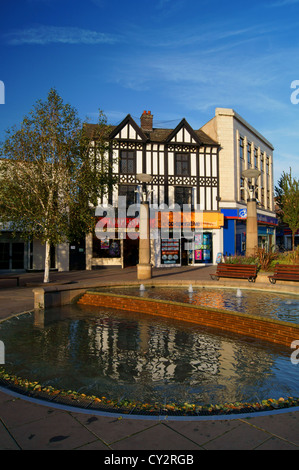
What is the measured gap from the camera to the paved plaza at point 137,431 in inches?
114

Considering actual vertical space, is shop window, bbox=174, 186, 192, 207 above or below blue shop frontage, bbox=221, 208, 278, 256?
above

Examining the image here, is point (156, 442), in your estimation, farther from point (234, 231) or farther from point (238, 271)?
point (234, 231)

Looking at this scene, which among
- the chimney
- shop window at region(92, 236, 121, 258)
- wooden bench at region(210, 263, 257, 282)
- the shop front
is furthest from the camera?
the chimney

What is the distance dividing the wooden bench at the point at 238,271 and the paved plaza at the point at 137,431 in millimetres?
10472

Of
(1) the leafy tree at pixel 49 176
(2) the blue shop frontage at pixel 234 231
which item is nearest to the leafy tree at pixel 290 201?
(2) the blue shop frontage at pixel 234 231

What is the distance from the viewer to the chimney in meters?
27.7

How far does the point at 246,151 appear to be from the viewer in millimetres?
30812

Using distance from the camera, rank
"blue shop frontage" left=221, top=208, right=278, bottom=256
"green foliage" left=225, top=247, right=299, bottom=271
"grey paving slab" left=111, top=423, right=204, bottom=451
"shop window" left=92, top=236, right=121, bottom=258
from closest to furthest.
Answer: "grey paving slab" left=111, top=423, right=204, bottom=451
"green foliage" left=225, top=247, right=299, bottom=271
"shop window" left=92, top=236, right=121, bottom=258
"blue shop frontage" left=221, top=208, right=278, bottom=256

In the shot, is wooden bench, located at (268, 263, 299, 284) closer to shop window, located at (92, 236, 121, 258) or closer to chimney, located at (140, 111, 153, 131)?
shop window, located at (92, 236, 121, 258)

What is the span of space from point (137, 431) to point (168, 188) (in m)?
23.3

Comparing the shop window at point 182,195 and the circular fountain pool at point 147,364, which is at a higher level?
the shop window at point 182,195

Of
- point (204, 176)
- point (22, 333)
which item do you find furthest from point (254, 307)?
point (204, 176)

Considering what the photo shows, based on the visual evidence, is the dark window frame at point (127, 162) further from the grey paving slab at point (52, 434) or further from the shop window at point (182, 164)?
the grey paving slab at point (52, 434)

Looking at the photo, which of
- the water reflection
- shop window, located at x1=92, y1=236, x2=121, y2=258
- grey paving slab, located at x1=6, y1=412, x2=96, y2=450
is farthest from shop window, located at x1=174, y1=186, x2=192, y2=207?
grey paving slab, located at x1=6, y1=412, x2=96, y2=450
